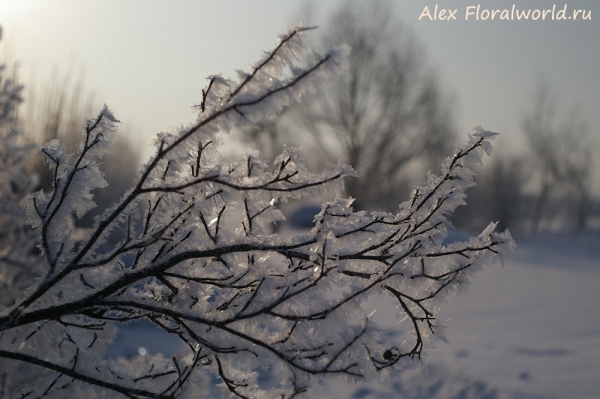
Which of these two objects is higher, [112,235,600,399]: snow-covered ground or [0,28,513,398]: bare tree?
[112,235,600,399]: snow-covered ground

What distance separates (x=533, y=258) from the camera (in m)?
10.9

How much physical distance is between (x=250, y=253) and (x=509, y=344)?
13.3ft

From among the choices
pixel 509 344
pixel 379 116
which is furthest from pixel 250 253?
pixel 379 116

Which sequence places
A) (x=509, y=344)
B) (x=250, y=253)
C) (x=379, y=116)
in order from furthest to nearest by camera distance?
(x=379, y=116)
(x=509, y=344)
(x=250, y=253)

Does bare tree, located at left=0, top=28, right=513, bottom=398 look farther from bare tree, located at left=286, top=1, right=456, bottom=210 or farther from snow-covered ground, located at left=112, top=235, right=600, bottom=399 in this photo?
bare tree, located at left=286, top=1, right=456, bottom=210

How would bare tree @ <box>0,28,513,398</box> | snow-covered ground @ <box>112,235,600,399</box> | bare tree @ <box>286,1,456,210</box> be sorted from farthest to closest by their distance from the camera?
bare tree @ <box>286,1,456,210</box> → snow-covered ground @ <box>112,235,600,399</box> → bare tree @ <box>0,28,513,398</box>

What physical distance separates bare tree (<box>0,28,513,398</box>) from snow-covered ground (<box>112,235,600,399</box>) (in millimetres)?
282

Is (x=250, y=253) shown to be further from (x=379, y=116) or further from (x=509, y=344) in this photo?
(x=379, y=116)

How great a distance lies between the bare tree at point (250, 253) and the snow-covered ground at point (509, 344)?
0.28m

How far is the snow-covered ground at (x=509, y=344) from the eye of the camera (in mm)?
3590

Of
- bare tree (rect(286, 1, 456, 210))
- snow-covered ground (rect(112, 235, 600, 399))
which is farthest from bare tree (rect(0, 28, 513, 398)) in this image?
bare tree (rect(286, 1, 456, 210))

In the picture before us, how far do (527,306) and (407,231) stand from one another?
5762 mm

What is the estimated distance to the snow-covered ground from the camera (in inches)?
141

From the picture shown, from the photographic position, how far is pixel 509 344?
4809mm
